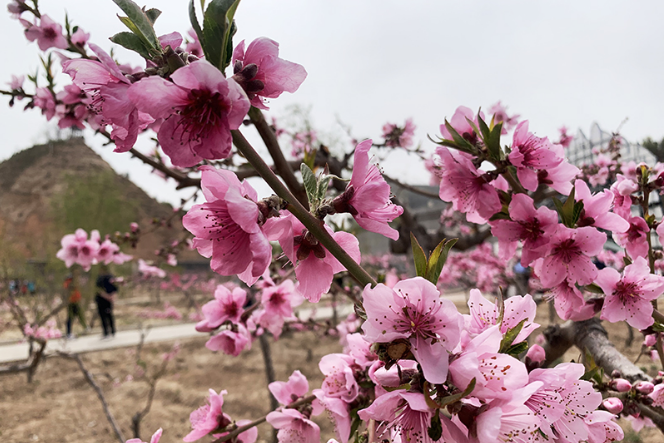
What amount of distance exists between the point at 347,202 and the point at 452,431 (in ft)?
1.27

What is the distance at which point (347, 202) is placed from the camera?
2.07 ft

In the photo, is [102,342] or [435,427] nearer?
[435,427]

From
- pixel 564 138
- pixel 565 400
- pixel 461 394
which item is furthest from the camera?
pixel 564 138

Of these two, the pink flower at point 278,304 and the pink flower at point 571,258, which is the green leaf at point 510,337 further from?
the pink flower at point 278,304

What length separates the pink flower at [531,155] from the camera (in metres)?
1.10

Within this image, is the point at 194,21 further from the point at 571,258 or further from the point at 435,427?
the point at 571,258

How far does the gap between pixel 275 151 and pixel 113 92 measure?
1.84ft

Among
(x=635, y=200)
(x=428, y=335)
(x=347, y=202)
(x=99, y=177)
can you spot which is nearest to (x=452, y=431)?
(x=428, y=335)

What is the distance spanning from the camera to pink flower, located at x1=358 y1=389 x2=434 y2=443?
54 centimetres

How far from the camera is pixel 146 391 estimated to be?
19.4ft

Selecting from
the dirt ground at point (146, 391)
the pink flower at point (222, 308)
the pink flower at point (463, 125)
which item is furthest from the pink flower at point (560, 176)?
the dirt ground at point (146, 391)

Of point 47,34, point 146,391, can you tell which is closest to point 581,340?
point 47,34

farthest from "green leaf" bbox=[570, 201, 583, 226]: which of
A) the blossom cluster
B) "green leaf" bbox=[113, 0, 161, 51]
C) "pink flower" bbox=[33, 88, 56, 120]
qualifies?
the blossom cluster

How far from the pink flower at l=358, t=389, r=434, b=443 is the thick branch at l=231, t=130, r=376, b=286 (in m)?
0.18
